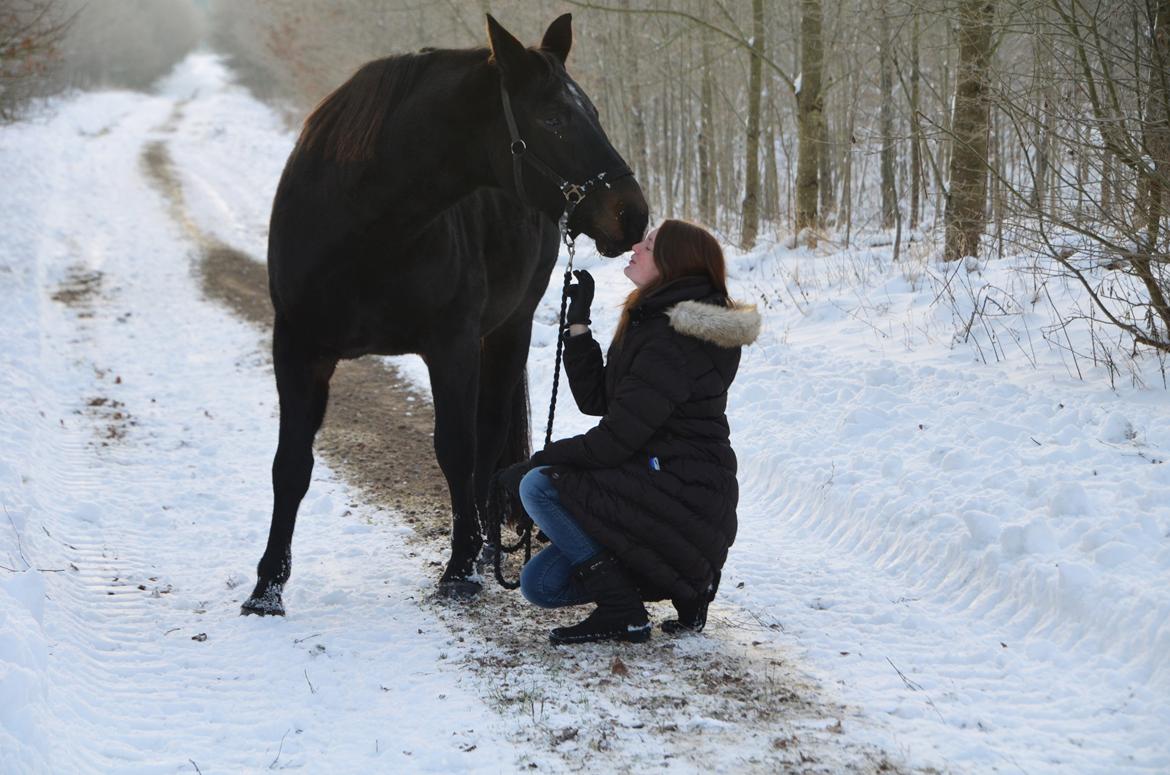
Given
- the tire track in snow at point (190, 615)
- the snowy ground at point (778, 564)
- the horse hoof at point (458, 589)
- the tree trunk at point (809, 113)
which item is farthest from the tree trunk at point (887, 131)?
the horse hoof at point (458, 589)

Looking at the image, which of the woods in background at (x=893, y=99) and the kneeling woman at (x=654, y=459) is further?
the woods in background at (x=893, y=99)

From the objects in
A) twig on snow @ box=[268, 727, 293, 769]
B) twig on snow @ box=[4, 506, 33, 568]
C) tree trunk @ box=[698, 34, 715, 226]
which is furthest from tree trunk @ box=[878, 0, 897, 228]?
twig on snow @ box=[268, 727, 293, 769]

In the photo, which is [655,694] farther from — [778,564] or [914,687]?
[778,564]

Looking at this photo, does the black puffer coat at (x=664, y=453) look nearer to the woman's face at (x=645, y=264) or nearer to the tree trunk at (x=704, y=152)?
the woman's face at (x=645, y=264)

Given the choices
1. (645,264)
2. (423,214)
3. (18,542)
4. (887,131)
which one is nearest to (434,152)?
(423,214)

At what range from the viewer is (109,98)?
141 feet

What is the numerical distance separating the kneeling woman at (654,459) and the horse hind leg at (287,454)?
1.05 meters

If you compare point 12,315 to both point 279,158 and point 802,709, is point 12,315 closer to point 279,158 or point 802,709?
point 802,709

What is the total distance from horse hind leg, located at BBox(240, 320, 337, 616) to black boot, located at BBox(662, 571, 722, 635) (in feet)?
5.50

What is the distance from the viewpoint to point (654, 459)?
11.7ft

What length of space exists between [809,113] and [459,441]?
9.41 meters

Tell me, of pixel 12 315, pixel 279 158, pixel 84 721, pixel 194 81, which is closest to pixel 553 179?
pixel 84 721

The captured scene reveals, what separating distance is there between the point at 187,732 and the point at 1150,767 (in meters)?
2.96

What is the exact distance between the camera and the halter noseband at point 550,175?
3.54m
